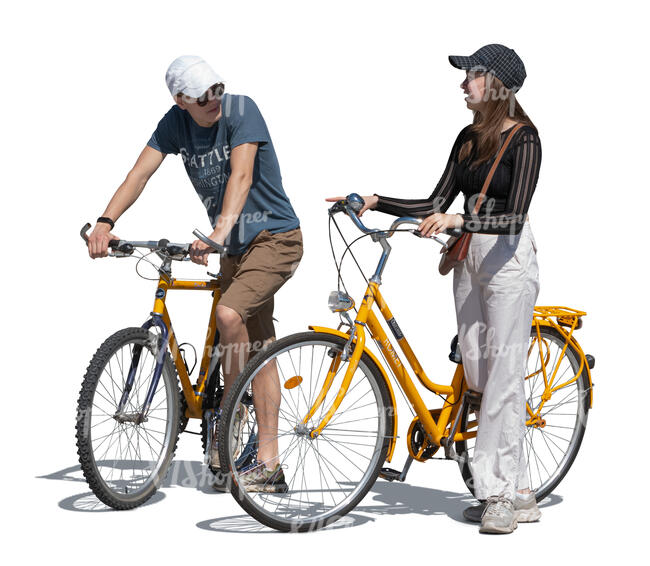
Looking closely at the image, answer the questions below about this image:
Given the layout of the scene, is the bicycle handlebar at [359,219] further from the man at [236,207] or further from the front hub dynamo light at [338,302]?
the man at [236,207]

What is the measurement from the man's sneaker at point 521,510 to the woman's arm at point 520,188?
1.43 metres

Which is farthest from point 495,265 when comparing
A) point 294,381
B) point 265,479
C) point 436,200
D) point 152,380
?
point 152,380

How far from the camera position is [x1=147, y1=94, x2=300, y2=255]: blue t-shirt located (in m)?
6.95

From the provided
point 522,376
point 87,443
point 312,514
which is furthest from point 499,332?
point 87,443

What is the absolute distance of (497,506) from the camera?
21.8 ft

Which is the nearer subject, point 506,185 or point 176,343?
point 506,185

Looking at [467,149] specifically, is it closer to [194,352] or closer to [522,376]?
[522,376]

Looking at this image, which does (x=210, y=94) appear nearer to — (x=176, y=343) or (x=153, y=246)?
(x=153, y=246)

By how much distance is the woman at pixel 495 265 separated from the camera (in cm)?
643

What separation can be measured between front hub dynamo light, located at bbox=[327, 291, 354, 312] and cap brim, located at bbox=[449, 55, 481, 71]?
1.24 m

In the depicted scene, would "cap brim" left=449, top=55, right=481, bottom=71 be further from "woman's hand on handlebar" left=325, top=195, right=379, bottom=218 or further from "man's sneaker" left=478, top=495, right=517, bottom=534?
"man's sneaker" left=478, top=495, right=517, bottom=534

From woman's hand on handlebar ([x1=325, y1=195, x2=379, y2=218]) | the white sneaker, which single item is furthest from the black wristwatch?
the white sneaker

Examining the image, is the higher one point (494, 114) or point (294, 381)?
point (494, 114)

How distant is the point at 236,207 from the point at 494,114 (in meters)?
1.35
